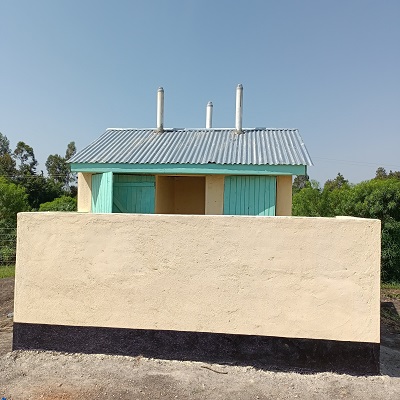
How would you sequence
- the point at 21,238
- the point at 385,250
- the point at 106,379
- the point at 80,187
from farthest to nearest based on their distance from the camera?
the point at 385,250
the point at 80,187
the point at 21,238
the point at 106,379

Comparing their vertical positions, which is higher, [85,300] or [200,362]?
[85,300]

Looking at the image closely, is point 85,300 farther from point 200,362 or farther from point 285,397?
point 285,397

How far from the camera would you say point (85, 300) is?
13.6 feet

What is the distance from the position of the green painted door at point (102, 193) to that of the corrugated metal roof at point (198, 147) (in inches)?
17.5

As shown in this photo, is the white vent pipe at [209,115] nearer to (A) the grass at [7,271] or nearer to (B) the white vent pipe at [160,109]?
(B) the white vent pipe at [160,109]

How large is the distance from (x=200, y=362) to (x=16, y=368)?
7.77 ft

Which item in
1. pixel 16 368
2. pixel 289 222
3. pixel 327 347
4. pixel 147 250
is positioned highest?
pixel 289 222

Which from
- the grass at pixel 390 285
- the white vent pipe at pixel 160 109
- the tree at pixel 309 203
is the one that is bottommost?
the grass at pixel 390 285

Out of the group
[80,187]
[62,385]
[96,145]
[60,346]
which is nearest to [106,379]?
[62,385]

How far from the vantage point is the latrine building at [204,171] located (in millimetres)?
6453

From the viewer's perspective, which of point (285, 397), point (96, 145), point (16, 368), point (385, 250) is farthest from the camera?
point (385, 250)

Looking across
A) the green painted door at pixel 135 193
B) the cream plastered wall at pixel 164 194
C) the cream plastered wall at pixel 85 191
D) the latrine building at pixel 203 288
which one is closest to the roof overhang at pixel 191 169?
the green painted door at pixel 135 193

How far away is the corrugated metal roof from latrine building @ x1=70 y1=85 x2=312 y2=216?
0.7 inches

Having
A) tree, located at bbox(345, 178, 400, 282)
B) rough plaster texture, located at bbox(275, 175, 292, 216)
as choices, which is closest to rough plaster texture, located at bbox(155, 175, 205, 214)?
rough plaster texture, located at bbox(275, 175, 292, 216)
